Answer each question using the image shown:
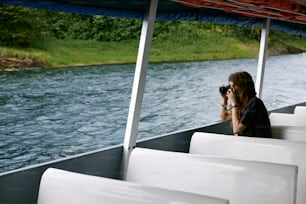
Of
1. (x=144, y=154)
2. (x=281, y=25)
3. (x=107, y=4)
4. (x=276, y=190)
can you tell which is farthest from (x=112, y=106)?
(x=281, y=25)

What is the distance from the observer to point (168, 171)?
10.0 ft

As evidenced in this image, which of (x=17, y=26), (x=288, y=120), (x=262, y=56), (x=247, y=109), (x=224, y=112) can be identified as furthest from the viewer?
(x=262, y=56)

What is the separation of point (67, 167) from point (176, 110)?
2.05 meters

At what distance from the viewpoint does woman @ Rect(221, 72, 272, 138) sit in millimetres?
4461

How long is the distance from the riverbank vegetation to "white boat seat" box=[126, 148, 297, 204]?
1.07 metres

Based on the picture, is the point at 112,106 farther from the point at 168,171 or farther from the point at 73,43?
the point at 168,171

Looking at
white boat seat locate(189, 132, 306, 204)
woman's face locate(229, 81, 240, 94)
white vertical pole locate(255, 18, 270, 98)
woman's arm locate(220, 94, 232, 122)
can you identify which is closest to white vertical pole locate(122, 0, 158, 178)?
white boat seat locate(189, 132, 306, 204)

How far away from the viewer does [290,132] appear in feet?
15.6

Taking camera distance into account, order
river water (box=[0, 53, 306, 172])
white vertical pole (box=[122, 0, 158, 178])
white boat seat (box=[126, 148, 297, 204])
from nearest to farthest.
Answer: white boat seat (box=[126, 148, 297, 204]) < river water (box=[0, 53, 306, 172]) < white vertical pole (box=[122, 0, 158, 178])

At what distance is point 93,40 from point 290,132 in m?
2.03

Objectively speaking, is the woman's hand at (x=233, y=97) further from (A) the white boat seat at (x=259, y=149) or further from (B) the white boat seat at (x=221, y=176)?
(B) the white boat seat at (x=221, y=176)

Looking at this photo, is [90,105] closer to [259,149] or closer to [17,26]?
[17,26]

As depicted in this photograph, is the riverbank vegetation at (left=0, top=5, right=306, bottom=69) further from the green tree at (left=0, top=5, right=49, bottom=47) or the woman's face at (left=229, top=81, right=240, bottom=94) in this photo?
the woman's face at (left=229, top=81, right=240, bottom=94)

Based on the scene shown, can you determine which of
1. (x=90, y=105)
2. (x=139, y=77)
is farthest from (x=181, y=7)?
(x=90, y=105)
